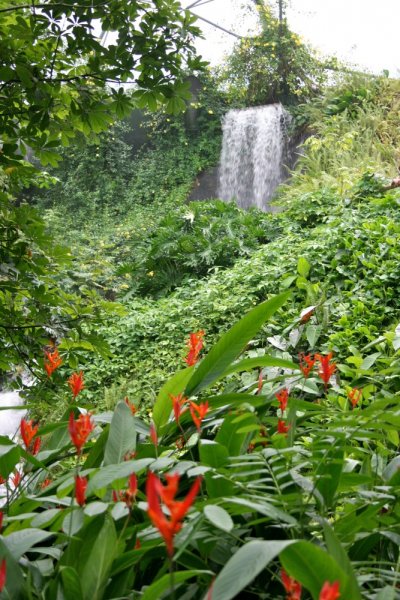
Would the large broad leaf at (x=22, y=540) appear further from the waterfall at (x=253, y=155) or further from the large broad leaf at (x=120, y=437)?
the waterfall at (x=253, y=155)

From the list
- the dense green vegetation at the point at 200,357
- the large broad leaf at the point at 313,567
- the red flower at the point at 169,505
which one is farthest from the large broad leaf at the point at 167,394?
the red flower at the point at 169,505

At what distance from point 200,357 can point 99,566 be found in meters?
3.45

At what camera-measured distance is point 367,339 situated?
384 cm

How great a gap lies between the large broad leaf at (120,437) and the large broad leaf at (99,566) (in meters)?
0.23

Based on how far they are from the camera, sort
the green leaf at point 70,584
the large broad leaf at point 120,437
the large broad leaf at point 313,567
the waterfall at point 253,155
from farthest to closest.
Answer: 1. the waterfall at point 253,155
2. the large broad leaf at point 120,437
3. the green leaf at point 70,584
4. the large broad leaf at point 313,567

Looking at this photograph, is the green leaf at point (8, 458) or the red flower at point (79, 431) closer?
the red flower at point (79, 431)

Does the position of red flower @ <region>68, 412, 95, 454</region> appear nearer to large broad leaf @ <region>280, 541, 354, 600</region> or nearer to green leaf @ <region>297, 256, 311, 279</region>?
large broad leaf @ <region>280, 541, 354, 600</region>

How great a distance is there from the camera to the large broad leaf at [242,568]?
1.65 feet

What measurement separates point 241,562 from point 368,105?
10778mm

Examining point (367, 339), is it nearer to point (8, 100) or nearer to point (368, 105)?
point (8, 100)

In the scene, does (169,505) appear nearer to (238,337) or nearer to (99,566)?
(99,566)

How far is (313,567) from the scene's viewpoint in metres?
0.55

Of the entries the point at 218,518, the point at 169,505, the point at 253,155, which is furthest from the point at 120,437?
the point at 253,155

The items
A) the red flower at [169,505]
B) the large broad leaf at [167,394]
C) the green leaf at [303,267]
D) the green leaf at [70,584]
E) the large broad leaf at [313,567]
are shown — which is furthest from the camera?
the green leaf at [303,267]
